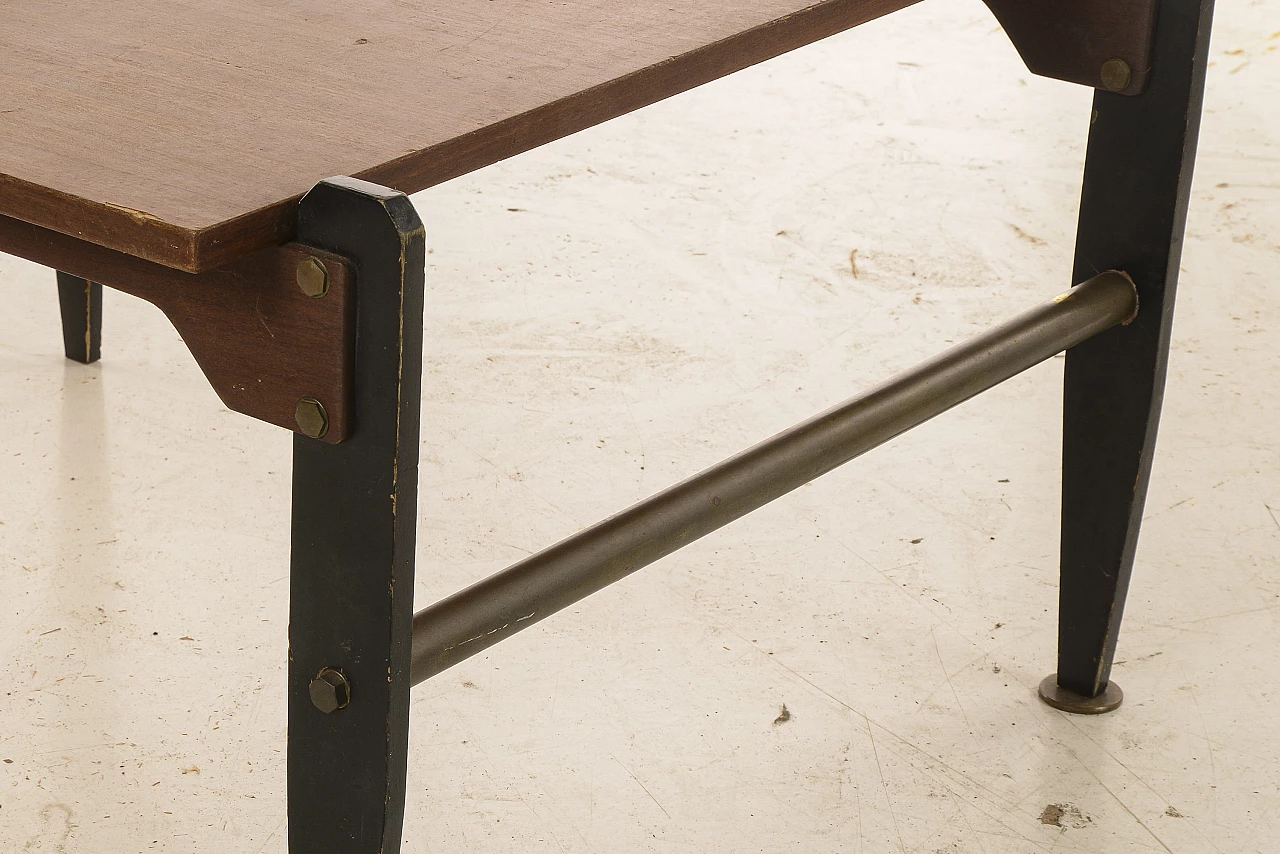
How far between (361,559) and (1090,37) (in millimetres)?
847

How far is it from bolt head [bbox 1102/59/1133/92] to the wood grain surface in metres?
0.28

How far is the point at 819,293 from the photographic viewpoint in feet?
8.55

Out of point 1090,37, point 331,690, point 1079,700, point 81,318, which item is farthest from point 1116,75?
point 81,318

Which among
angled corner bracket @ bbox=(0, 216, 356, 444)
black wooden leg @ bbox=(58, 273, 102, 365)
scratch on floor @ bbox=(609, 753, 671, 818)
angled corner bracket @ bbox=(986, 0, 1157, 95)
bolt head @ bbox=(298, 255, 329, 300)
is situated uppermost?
angled corner bracket @ bbox=(986, 0, 1157, 95)

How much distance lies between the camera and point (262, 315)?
0.88 metres

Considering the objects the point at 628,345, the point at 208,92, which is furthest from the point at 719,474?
the point at 628,345

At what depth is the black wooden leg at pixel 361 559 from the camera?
84 centimetres

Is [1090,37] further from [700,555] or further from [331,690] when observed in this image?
[331,690]

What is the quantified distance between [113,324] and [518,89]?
159 cm

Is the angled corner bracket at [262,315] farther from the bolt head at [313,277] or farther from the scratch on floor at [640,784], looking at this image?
the scratch on floor at [640,784]

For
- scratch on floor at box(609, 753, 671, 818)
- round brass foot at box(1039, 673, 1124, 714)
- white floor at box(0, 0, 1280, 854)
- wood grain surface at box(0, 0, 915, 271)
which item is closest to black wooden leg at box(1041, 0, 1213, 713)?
round brass foot at box(1039, 673, 1124, 714)

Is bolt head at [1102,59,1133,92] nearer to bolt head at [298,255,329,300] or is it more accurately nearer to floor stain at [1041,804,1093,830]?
floor stain at [1041,804,1093,830]

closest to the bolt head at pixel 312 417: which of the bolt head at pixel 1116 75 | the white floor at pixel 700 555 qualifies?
the white floor at pixel 700 555

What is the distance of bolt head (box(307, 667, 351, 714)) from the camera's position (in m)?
0.97
